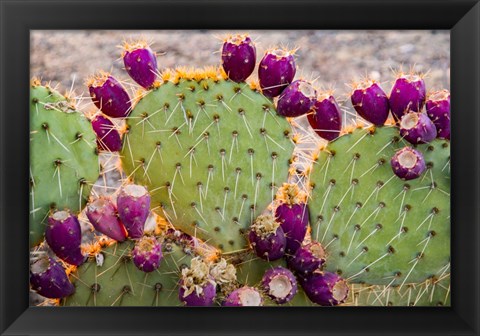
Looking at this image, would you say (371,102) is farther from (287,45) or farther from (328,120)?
(287,45)

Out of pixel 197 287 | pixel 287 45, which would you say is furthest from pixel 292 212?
pixel 287 45

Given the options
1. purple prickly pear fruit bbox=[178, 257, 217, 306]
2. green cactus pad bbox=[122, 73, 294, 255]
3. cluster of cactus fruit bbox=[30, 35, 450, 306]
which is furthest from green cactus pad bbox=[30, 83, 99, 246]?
purple prickly pear fruit bbox=[178, 257, 217, 306]

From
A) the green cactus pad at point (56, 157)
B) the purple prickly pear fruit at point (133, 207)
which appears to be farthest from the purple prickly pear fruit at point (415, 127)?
the green cactus pad at point (56, 157)

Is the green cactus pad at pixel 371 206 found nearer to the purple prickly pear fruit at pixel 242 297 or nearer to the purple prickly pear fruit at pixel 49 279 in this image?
the purple prickly pear fruit at pixel 242 297

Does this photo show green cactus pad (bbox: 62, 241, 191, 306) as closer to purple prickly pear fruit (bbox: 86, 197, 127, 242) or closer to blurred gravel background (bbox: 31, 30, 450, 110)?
purple prickly pear fruit (bbox: 86, 197, 127, 242)
